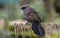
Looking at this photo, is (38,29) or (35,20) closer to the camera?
(38,29)

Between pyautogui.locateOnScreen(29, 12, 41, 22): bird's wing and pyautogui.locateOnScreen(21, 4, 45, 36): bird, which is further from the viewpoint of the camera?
pyautogui.locateOnScreen(29, 12, 41, 22): bird's wing

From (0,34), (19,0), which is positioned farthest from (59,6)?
(0,34)

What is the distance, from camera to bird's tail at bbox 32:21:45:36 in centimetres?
417

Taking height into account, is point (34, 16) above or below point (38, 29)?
above

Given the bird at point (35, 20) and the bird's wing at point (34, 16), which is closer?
the bird at point (35, 20)

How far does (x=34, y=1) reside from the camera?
9539mm

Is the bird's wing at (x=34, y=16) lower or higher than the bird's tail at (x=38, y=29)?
higher

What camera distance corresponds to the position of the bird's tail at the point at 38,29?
4.17m

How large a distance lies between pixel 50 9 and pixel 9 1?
5.07 feet

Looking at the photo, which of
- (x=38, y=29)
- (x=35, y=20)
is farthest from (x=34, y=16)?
(x=38, y=29)

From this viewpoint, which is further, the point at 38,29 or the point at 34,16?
the point at 34,16

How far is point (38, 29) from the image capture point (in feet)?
14.0

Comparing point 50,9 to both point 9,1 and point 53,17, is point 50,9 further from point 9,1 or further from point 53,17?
point 9,1

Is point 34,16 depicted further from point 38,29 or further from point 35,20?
point 38,29
